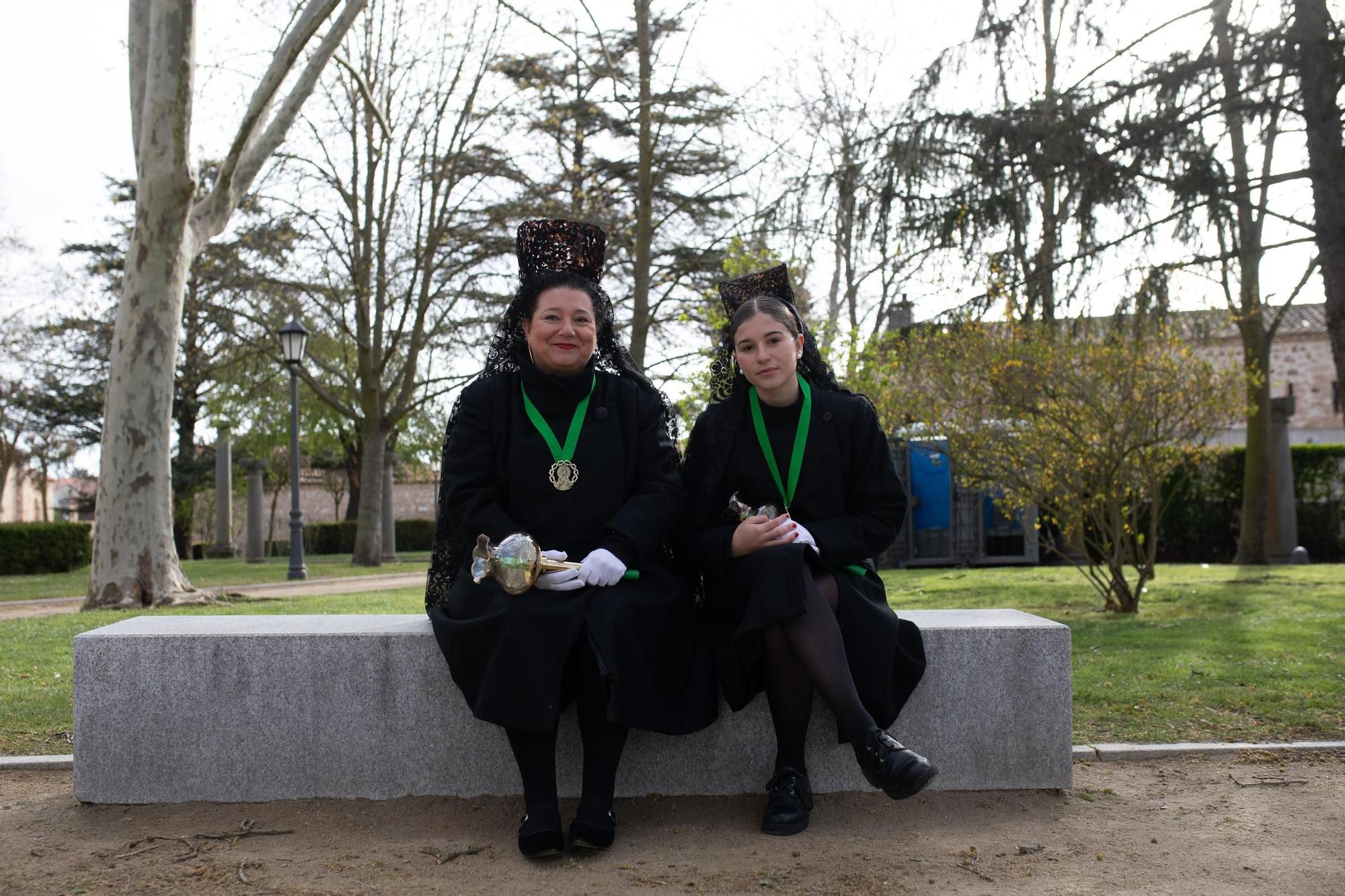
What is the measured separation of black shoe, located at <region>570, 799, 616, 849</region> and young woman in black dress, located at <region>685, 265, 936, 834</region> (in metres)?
0.48

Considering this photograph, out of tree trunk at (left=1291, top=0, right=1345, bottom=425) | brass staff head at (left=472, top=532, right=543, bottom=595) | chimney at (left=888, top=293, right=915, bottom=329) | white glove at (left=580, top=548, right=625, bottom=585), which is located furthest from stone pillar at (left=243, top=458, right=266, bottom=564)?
white glove at (left=580, top=548, right=625, bottom=585)

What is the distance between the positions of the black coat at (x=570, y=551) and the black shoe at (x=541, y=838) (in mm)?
264

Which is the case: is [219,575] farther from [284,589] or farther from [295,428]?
[284,589]

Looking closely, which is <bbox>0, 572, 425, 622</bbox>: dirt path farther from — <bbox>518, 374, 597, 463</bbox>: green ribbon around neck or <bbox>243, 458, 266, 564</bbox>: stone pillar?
<bbox>518, 374, 597, 463</bbox>: green ribbon around neck

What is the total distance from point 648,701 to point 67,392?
32171 millimetres

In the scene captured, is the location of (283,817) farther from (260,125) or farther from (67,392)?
(67,392)

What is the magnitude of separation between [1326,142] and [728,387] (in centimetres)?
888

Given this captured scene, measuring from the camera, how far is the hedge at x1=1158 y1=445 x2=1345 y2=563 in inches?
709

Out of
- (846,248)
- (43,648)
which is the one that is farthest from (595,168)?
(43,648)

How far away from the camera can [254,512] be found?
2475 cm

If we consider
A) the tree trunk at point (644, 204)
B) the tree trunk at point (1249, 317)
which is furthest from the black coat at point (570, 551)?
the tree trunk at point (644, 204)

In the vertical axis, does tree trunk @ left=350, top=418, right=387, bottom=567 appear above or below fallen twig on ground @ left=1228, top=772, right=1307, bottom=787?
above

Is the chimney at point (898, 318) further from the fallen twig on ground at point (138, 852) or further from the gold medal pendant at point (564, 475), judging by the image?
the fallen twig on ground at point (138, 852)

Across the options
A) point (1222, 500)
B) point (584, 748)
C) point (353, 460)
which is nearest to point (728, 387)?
point (584, 748)
